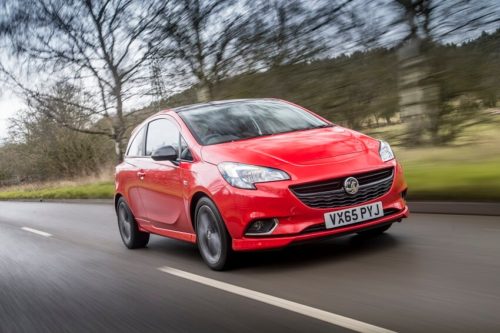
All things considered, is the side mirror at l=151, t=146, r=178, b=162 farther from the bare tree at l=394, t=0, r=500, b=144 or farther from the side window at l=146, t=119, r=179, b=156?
the bare tree at l=394, t=0, r=500, b=144

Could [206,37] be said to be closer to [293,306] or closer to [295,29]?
[295,29]

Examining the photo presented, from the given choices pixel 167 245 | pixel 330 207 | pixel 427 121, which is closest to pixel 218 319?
pixel 330 207

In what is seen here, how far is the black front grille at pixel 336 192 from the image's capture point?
17.6 ft

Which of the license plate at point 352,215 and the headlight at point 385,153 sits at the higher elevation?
the headlight at point 385,153

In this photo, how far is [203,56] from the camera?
50.8 feet

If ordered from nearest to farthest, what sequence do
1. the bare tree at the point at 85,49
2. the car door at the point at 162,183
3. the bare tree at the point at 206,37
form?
1. the car door at the point at 162,183
2. the bare tree at the point at 206,37
3. the bare tree at the point at 85,49

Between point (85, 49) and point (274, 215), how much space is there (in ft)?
59.7

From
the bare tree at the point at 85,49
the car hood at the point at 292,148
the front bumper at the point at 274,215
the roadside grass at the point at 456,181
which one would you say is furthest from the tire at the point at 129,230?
the bare tree at the point at 85,49

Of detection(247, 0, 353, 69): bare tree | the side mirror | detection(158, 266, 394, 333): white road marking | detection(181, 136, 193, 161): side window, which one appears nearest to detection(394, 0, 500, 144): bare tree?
detection(247, 0, 353, 69): bare tree

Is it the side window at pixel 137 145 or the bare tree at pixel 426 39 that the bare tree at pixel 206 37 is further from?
the side window at pixel 137 145

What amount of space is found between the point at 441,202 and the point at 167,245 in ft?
11.0

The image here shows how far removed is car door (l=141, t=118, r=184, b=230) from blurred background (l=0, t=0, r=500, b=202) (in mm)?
3580

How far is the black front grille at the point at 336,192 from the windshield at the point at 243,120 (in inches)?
45.0

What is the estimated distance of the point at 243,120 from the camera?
21.8 feet
